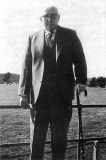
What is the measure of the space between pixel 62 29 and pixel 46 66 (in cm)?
39

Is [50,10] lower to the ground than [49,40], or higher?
higher

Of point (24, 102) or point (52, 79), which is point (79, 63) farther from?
point (24, 102)

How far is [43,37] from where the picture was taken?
9.02ft

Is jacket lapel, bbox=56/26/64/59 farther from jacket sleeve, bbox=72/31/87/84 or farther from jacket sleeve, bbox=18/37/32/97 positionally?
jacket sleeve, bbox=18/37/32/97

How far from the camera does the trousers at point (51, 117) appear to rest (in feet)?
8.83

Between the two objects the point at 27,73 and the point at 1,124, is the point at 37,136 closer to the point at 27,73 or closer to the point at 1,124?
the point at 27,73

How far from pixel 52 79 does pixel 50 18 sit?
21.6 inches

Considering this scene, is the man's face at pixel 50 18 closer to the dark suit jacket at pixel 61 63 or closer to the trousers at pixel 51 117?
the dark suit jacket at pixel 61 63

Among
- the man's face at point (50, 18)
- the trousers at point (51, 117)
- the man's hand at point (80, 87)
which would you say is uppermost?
the man's face at point (50, 18)

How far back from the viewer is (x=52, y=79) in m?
2.71

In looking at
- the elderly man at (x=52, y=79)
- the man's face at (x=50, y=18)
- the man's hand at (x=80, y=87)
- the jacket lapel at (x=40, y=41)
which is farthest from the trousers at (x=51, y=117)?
the man's face at (x=50, y=18)

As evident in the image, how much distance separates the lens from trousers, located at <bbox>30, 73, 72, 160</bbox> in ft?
8.83

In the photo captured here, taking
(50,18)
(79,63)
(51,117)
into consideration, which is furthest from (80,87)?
(50,18)

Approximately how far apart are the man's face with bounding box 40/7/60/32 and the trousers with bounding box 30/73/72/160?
464 mm
